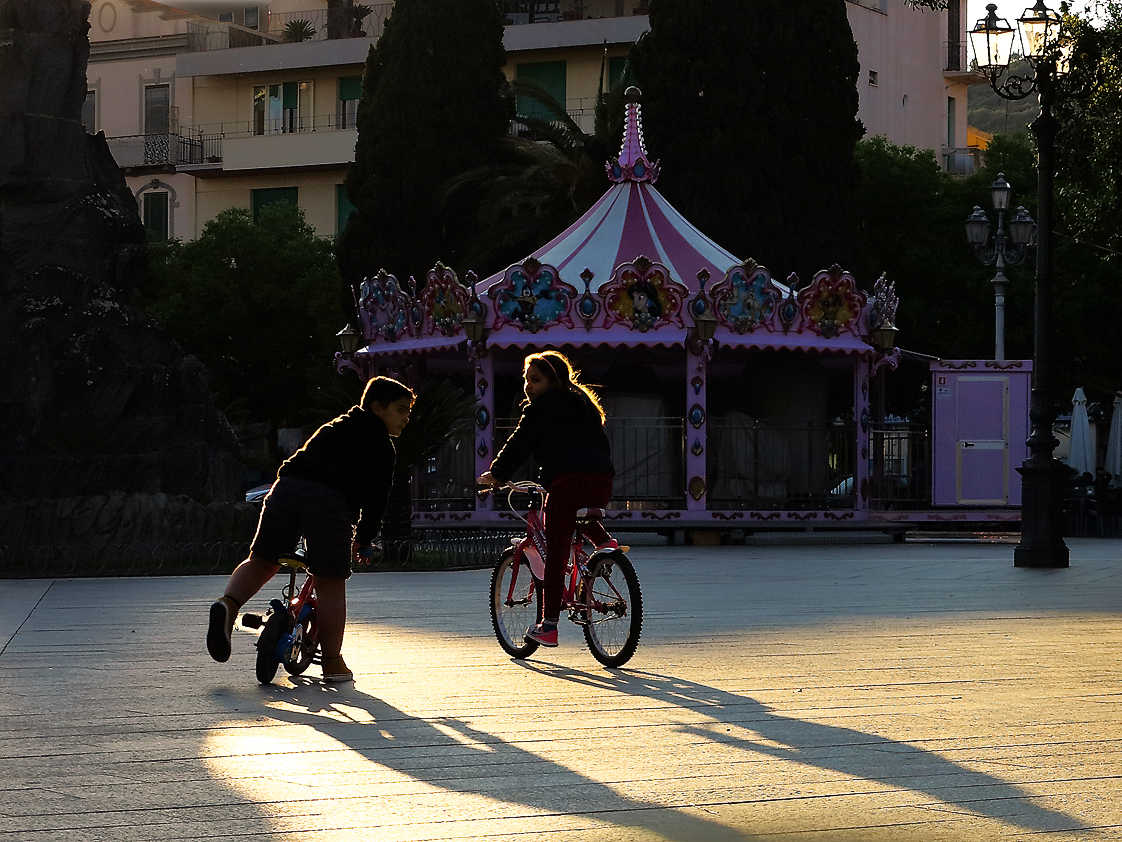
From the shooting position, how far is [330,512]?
348 inches

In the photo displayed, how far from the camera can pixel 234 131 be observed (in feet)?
181

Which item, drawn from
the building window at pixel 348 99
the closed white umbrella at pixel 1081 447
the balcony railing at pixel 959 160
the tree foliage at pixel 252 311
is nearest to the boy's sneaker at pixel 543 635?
the closed white umbrella at pixel 1081 447

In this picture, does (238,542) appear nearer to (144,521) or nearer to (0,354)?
(144,521)

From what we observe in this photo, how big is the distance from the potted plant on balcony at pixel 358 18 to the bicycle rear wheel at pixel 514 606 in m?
46.9

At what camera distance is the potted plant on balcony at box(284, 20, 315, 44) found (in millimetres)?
55969

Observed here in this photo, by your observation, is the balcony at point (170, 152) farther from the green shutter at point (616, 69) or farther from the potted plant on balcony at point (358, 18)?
the green shutter at point (616, 69)

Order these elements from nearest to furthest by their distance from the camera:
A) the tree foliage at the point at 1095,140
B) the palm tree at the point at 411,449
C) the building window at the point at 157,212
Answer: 1. the palm tree at the point at 411,449
2. the tree foliage at the point at 1095,140
3. the building window at the point at 157,212

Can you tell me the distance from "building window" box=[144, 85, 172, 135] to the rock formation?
37274 mm

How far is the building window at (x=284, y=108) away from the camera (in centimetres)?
5475

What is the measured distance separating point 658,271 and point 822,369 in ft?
20.2

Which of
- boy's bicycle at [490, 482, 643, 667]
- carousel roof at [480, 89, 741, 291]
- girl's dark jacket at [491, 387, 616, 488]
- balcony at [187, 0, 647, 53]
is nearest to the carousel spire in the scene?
carousel roof at [480, 89, 741, 291]

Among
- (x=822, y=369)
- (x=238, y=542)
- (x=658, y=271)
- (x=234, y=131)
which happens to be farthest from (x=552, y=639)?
(x=234, y=131)

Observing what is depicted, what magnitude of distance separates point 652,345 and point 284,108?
31767 millimetres

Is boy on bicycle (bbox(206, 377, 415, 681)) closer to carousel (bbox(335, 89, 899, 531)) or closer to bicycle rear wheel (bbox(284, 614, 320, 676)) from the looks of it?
bicycle rear wheel (bbox(284, 614, 320, 676))
